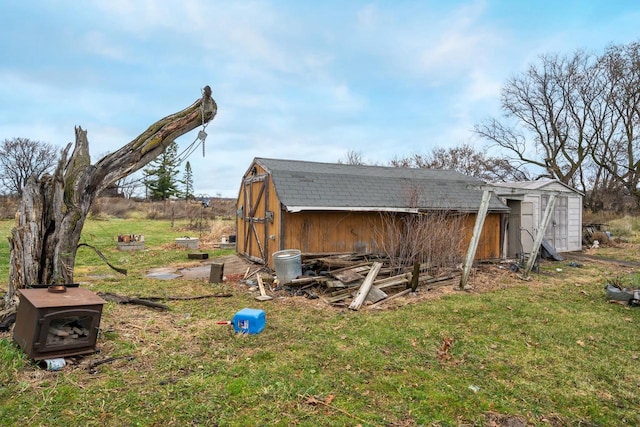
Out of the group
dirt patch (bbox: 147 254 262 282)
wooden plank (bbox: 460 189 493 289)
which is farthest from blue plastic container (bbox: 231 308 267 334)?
wooden plank (bbox: 460 189 493 289)

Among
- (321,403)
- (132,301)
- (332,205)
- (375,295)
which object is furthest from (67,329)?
(332,205)

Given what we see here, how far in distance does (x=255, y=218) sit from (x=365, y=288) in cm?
518

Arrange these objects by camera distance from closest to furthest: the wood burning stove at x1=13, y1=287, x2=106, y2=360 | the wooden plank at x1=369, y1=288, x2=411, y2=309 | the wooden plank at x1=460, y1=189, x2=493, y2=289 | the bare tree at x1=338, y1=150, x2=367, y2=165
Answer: the wood burning stove at x1=13, y1=287, x2=106, y2=360 → the wooden plank at x1=369, y1=288, x2=411, y2=309 → the wooden plank at x1=460, y1=189, x2=493, y2=289 → the bare tree at x1=338, y1=150, x2=367, y2=165

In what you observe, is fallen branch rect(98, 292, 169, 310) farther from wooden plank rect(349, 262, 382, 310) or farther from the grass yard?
wooden plank rect(349, 262, 382, 310)

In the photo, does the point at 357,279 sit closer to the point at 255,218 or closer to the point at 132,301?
the point at 132,301

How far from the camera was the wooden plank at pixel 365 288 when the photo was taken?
6.64 meters

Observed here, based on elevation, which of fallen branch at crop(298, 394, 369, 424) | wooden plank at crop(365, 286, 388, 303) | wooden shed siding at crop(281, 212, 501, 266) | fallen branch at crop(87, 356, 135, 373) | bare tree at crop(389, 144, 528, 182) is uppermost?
bare tree at crop(389, 144, 528, 182)

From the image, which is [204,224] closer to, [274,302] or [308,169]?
[308,169]

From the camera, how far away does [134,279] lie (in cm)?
891

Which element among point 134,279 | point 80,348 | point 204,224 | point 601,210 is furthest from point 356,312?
point 601,210

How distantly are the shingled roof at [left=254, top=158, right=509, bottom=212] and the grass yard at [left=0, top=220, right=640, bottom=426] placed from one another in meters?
3.41

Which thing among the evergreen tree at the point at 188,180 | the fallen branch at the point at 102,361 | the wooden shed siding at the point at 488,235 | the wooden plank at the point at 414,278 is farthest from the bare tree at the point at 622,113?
the evergreen tree at the point at 188,180

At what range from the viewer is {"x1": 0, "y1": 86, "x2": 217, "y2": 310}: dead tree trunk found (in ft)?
15.9

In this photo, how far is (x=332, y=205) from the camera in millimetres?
9578
